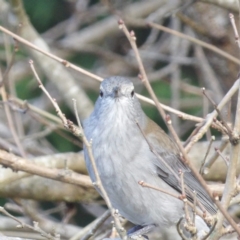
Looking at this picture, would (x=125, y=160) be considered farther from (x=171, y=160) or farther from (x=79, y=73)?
(x=79, y=73)

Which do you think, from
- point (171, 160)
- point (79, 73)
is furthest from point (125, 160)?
point (79, 73)

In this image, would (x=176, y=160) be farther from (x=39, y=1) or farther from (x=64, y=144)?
(x=39, y=1)

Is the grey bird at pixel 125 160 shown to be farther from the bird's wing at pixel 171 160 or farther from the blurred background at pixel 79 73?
the blurred background at pixel 79 73

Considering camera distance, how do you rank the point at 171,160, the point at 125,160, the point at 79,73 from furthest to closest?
the point at 79,73
the point at 171,160
the point at 125,160

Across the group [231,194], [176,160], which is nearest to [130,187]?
[176,160]

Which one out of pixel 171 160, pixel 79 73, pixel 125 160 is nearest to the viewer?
pixel 125 160

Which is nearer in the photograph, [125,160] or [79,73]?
[125,160]

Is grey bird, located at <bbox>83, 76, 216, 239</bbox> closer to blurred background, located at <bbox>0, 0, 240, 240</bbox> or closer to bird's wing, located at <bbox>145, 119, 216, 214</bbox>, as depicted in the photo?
bird's wing, located at <bbox>145, 119, 216, 214</bbox>

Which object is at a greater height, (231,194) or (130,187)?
(130,187)
